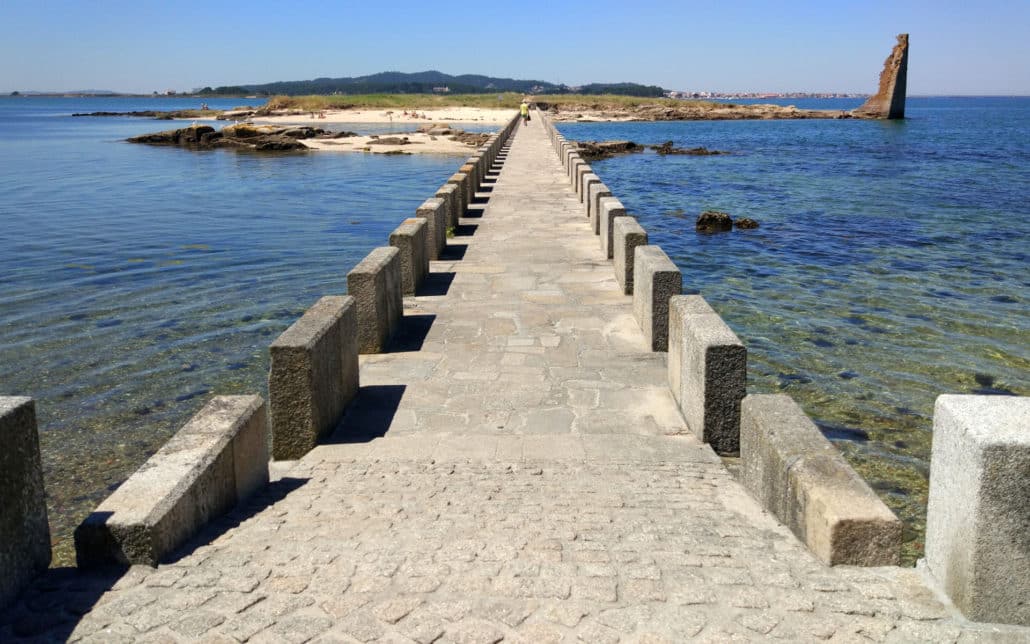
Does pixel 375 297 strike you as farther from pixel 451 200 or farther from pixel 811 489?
pixel 451 200

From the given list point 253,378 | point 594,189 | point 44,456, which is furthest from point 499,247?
point 44,456

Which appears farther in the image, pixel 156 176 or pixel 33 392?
pixel 156 176

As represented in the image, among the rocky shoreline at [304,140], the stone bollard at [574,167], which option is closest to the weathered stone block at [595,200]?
the stone bollard at [574,167]

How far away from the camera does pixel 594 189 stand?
15.4 m

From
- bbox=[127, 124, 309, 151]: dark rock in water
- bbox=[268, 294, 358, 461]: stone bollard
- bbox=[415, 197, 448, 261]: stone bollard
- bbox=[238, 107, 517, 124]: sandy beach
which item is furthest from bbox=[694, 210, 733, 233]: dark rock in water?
bbox=[238, 107, 517, 124]: sandy beach

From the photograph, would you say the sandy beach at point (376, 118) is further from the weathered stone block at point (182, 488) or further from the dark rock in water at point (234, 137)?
the weathered stone block at point (182, 488)

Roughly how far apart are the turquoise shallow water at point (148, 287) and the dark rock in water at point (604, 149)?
14.9 metres

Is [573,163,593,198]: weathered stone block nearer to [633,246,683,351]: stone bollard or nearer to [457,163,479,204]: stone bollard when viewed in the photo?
[457,163,479,204]: stone bollard

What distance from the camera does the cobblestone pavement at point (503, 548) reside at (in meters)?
3.57

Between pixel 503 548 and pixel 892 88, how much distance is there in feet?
336

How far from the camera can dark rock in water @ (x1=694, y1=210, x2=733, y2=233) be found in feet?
74.5

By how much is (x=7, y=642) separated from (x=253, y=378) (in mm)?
7239

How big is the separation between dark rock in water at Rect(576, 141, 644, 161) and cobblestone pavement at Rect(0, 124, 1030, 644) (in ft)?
138

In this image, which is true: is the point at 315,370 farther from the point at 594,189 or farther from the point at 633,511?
the point at 594,189
